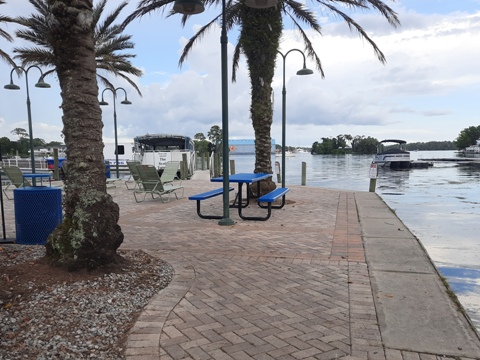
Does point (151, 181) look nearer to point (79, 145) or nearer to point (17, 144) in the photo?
point (79, 145)

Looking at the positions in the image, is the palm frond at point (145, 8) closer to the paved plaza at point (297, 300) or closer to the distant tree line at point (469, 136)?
the paved plaza at point (297, 300)

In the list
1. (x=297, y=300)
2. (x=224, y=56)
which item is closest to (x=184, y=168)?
(x=224, y=56)

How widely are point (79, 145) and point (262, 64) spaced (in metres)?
6.91

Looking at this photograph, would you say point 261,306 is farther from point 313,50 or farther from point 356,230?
point 313,50

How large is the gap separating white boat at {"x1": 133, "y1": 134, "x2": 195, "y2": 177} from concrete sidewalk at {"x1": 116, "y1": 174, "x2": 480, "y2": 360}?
15571mm

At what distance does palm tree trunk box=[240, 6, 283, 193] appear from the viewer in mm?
9539

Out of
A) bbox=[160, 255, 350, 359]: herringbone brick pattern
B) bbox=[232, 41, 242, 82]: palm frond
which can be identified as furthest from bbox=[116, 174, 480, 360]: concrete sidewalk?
bbox=[232, 41, 242, 82]: palm frond

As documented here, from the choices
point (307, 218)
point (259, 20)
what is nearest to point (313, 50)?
point (259, 20)

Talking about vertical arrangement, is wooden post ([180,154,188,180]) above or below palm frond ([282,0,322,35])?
below

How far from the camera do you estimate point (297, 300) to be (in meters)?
3.45

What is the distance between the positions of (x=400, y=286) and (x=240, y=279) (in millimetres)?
1636

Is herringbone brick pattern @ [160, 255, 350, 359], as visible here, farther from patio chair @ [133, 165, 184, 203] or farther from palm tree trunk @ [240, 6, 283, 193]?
patio chair @ [133, 165, 184, 203]

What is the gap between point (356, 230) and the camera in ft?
21.5

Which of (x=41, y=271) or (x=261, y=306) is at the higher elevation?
(x=41, y=271)
